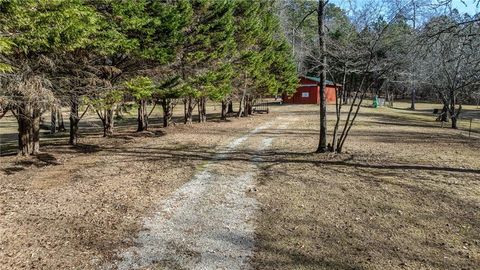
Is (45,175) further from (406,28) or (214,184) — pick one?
(406,28)

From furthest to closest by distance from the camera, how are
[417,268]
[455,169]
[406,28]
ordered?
1. [406,28]
2. [455,169]
3. [417,268]

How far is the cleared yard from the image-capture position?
221 inches

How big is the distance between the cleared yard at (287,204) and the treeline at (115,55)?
210cm

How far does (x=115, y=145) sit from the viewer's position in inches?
613

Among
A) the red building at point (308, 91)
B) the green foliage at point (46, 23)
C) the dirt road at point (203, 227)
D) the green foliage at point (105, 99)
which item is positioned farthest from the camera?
the red building at point (308, 91)

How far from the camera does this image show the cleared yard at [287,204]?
560 cm

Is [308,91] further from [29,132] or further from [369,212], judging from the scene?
[369,212]

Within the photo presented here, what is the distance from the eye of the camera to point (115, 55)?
15219 millimetres

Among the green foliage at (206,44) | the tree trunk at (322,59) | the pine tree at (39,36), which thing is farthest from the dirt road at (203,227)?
the green foliage at (206,44)

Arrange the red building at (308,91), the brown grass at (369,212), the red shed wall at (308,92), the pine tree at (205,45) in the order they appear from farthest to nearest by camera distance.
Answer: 1. the red shed wall at (308,92)
2. the red building at (308,91)
3. the pine tree at (205,45)
4. the brown grass at (369,212)

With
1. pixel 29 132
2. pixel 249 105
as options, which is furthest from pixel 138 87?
pixel 249 105

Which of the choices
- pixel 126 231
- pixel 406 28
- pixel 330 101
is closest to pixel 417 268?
pixel 126 231

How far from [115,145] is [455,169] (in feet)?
40.0

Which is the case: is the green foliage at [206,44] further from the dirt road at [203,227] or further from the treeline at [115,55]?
the dirt road at [203,227]
